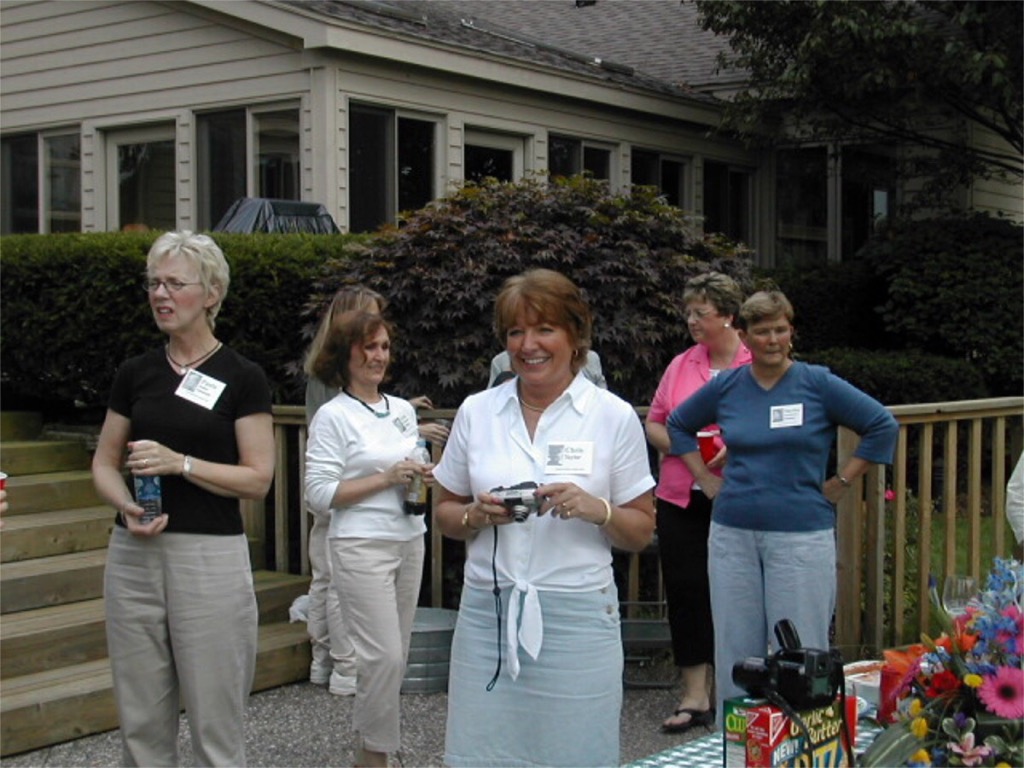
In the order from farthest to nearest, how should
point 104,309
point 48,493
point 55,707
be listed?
point 104,309 → point 48,493 → point 55,707

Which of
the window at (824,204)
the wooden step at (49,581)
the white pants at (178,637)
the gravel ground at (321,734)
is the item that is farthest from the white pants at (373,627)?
the window at (824,204)

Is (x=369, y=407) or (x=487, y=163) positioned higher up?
(x=487, y=163)

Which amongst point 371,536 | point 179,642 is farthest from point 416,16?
point 179,642

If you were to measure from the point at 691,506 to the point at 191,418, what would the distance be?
249cm

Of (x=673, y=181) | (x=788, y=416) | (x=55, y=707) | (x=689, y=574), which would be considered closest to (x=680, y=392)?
(x=689, y=574)

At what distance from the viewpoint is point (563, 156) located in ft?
44.0

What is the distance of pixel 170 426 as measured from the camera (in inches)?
158

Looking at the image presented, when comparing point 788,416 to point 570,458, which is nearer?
point 570,458

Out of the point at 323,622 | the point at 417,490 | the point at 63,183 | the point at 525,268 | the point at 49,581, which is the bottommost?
the point at 323,622

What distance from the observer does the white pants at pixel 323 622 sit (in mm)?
6125

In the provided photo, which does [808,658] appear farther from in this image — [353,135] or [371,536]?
[353,135]

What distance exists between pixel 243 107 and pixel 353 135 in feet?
3.69

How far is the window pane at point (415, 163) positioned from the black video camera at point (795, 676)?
30.9ft

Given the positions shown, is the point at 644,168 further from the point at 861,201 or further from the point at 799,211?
the point at 861,201
